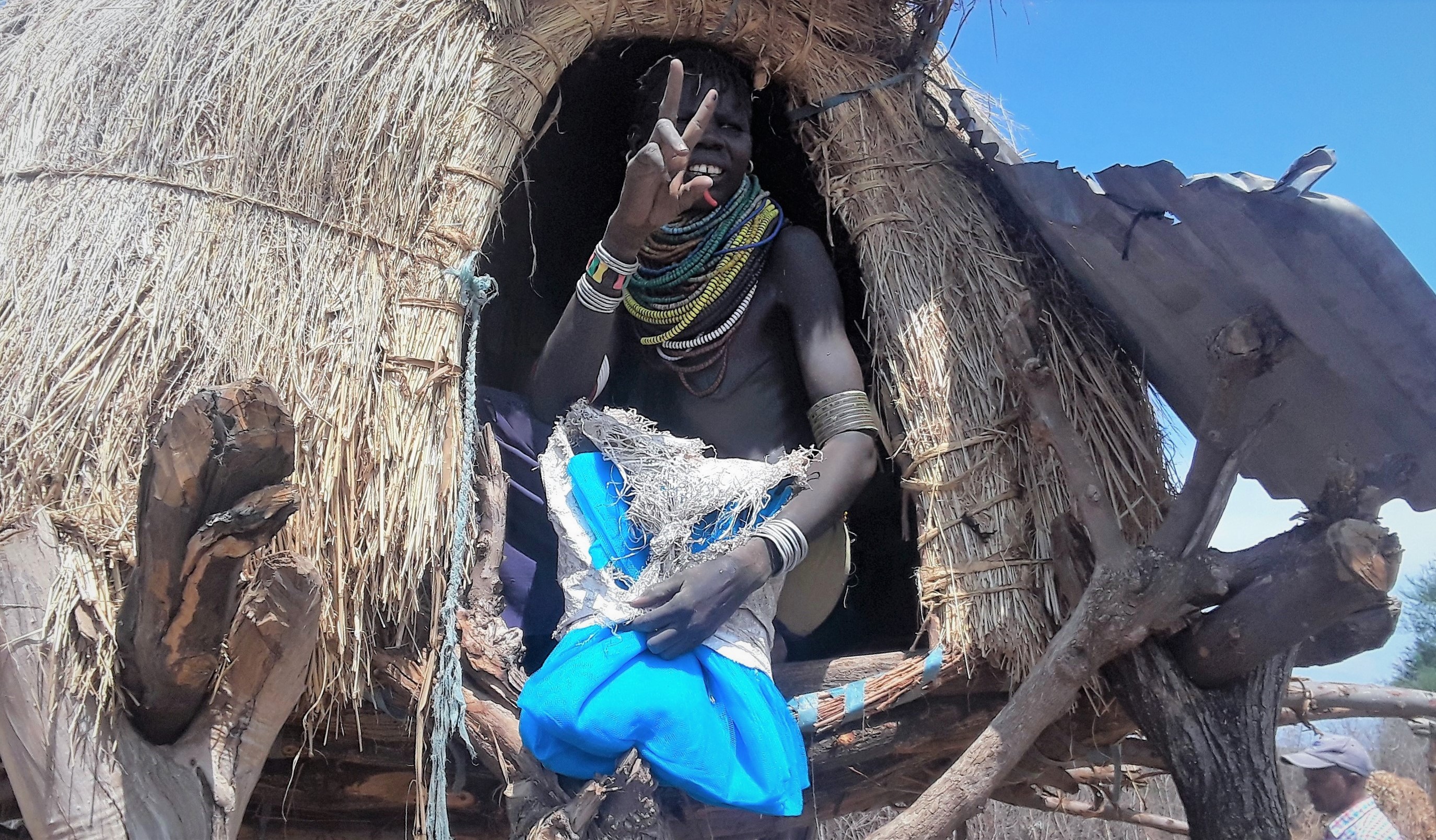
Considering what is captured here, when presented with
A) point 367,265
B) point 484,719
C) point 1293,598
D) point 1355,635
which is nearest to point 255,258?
point 367,265

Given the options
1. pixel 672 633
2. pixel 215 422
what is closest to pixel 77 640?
Result: pixel 215 422

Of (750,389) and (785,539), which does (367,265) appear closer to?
(750,389)

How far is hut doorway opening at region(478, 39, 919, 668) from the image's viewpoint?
2.91 metres

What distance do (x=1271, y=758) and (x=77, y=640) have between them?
215cm

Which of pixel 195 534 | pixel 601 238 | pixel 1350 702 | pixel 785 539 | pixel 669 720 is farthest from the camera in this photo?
pixel 601 238

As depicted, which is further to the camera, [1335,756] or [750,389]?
[1335,756]

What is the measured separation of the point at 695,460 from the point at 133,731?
3.80ft

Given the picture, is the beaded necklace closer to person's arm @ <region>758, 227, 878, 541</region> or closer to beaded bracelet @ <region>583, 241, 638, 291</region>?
person's arm @ <region>758, 227, 878, 541</region>

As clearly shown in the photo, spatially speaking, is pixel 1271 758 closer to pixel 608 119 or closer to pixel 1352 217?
pixel 1352 217

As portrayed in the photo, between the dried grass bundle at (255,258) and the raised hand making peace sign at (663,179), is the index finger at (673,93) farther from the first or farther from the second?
the dried grass bundle at (255,258)

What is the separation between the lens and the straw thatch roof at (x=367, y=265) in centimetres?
198

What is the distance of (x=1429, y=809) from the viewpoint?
4969 millimetres

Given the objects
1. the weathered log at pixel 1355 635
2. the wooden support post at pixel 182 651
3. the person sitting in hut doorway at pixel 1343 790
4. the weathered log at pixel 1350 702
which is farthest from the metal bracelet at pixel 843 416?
the person sitting in hut doorway at pixel 1343 790

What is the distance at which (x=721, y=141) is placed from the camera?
2516 millimetres
